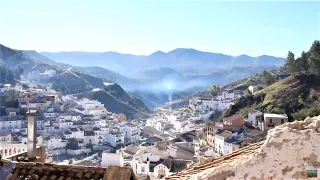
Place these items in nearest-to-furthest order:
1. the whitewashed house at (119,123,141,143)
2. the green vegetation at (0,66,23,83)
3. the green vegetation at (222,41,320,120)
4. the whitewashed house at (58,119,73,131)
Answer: the green vegetation at (222,41,320,120) → the whitewashed house at (58,119,73,131) → the whitewashed house at (119,123,141,143) → the green vegetation at (0,66,23,83)

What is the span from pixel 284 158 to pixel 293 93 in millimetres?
53109

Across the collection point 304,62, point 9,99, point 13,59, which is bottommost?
point 9,99

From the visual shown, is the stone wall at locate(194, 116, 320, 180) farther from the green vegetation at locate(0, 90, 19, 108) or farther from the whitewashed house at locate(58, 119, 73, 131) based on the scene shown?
the green vegetation at locate(0, 90, 19, 108)

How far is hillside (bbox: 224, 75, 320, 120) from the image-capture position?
51.0 meters

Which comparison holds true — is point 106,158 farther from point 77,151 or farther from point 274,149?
point 274,149

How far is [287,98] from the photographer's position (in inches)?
2111

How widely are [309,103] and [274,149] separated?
163ft

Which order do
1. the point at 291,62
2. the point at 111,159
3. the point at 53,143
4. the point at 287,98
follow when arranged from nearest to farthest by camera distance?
the point at 111,159 < the point at 287,98 < the point at 53,143 < the point at 291,62

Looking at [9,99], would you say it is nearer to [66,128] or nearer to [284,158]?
[66,128]

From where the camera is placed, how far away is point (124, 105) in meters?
102

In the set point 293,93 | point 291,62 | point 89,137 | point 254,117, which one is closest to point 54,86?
point 89,137

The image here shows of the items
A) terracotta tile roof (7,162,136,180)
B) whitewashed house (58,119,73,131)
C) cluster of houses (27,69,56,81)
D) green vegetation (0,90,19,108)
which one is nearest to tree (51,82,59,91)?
cluster of houses (27,69,56,81)

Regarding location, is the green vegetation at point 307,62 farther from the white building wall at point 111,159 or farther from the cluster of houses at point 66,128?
the white building wall at point 111,159

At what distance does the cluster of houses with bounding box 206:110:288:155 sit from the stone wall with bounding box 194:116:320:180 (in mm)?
37947
